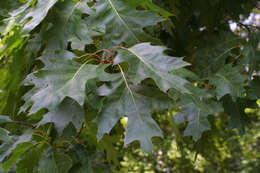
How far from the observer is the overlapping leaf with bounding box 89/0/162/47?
2.99ft

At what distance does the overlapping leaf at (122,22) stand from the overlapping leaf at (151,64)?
0.23ft

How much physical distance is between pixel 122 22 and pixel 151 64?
0.21 metres

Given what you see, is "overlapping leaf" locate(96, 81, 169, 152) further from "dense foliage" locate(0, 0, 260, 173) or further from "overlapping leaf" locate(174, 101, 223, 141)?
"overlapping leaf" locate(174, 101, 223, 141)

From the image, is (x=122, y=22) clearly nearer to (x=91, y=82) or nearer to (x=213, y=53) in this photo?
(x=91, y=82)

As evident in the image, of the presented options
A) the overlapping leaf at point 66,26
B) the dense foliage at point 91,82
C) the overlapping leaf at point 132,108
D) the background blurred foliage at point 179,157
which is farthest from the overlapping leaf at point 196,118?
the background blurred foliage at point 179,157

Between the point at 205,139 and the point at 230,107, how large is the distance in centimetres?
41

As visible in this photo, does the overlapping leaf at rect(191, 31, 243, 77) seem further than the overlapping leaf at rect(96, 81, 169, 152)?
Yes

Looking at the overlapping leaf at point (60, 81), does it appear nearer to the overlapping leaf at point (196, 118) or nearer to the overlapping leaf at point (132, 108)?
the overlapping leaf at point (132, 108)

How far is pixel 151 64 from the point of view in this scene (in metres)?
0.81

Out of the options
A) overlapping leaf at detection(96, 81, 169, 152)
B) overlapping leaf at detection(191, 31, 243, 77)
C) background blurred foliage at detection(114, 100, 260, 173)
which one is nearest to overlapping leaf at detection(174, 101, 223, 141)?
A: overlapping leaf at detection(191, 31, 243, 77)

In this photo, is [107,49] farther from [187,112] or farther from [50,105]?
[187,112]

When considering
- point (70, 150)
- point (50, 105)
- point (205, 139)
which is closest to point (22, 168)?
point (70, 150)

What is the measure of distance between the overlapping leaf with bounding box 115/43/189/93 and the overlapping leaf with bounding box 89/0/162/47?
0.07m

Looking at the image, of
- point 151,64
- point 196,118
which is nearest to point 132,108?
point 151,64
